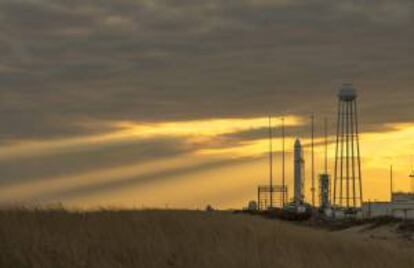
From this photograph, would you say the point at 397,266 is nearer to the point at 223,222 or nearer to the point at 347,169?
the point at 223,222

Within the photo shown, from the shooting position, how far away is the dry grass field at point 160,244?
16.5m

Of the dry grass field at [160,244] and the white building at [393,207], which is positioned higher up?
the dry grass field at [160,244]

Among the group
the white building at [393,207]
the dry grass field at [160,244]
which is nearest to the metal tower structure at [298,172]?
the white building at [393,207]

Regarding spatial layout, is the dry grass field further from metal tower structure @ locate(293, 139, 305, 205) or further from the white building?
metal tower structure @ locate(293, 139, 305, 205)

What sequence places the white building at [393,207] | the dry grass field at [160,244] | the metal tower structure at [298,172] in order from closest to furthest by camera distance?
1. the dry grass field at [160,244]
2. the white building at [393,207]
3. the metal tower structure at [298,172]

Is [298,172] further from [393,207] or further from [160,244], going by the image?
[160,244]

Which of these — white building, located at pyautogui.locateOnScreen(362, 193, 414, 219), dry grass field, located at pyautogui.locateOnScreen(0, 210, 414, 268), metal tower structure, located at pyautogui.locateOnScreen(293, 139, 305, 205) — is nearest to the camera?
dry grass field, located at pyautogui.locateOnScreen(0, 210, 414, 268)

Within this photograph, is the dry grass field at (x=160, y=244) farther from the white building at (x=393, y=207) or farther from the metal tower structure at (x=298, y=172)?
the metal tower structure at (x=298, y=172)

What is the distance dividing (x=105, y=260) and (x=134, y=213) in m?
6.29

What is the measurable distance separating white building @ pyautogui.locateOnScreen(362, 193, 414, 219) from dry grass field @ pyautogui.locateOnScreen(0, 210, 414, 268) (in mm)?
81279

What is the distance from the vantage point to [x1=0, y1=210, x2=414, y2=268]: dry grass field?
16.5m

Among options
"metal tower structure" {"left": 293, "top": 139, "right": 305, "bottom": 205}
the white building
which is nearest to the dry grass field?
the white building

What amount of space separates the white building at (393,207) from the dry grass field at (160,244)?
8128 cm

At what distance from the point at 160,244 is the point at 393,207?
103m
